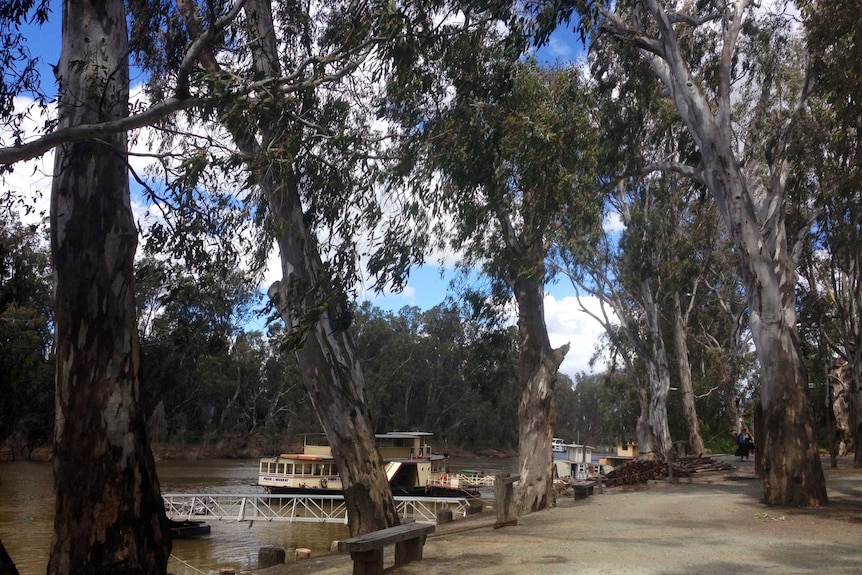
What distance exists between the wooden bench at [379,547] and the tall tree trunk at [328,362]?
8.74ft

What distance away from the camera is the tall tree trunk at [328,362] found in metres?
9.34

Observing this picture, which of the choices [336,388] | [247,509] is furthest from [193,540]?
[336,388]

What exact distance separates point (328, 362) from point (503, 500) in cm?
282

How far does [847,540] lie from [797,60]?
12202mm

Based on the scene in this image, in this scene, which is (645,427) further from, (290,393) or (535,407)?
(290,393)

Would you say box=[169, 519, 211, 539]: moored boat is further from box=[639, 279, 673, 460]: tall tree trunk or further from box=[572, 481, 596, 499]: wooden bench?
box=[639, 279, 673, 460]: tall tree trunk

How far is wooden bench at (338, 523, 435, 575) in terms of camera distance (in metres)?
5.50

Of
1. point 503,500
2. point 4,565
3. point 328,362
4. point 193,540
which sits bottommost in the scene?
point 193,540

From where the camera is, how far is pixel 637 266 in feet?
75.7

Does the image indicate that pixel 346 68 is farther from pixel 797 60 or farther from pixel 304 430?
pixel 304 430

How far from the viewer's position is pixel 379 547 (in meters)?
5.62

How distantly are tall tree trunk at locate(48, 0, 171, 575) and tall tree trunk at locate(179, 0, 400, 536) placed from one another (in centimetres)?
265

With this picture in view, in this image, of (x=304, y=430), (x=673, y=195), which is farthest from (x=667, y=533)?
(x=304, y=430)

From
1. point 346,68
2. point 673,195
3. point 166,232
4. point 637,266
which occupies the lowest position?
point 166,232
